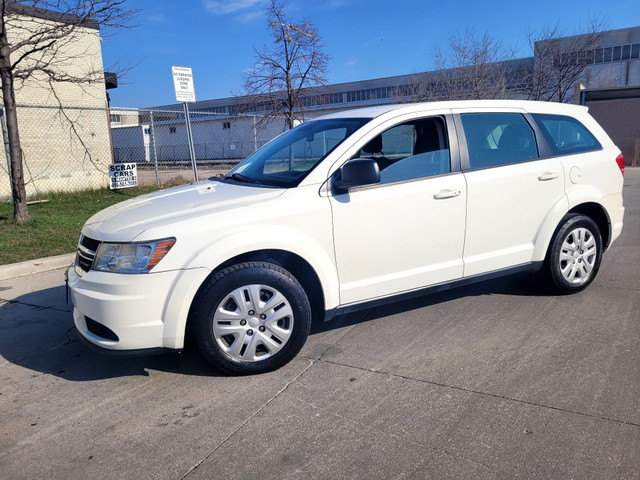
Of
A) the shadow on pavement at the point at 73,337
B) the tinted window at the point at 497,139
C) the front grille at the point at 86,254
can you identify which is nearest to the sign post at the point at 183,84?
the shadow on pavement at the point at 73,337

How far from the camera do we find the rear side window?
482 centimetres

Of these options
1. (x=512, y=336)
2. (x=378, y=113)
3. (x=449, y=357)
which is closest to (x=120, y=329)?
(x=449, y=357)

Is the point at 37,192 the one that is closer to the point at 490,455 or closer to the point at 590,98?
the point at 490,455

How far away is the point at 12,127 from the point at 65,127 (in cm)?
567

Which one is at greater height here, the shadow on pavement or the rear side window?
the rear side window

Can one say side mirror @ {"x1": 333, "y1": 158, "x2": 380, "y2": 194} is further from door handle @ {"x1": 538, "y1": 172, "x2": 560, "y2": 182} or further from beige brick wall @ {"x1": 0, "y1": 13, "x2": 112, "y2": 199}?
beige brick wall @ {"x1": 0, "y1": 13, "x2": 112, "y2": 199}

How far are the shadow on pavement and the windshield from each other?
53.2 inches

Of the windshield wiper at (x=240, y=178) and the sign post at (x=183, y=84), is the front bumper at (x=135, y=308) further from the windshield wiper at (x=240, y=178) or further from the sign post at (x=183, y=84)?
the sign post at (x=183, y=84)

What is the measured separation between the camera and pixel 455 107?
173 inches

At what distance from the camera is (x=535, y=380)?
3.29 metres

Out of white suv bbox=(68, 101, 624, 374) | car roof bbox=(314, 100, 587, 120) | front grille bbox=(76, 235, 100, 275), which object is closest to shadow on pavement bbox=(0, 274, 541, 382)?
white suv bbox=(68, 101, 624, 374)

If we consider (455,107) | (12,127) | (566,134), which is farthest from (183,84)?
(566,134)

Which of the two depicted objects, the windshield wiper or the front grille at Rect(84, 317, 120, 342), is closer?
the front grille at Rect(84, 317, 120, 342)

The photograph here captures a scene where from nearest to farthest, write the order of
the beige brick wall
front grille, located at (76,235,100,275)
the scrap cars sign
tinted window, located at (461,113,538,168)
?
front grille, located at (76,235,100,275)
tinted window, located at (461,113,538,168)
the beige brick wall
the scrap cars sign
